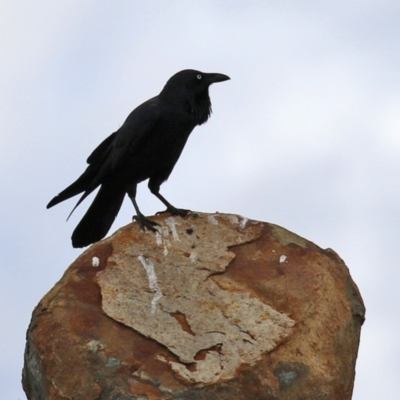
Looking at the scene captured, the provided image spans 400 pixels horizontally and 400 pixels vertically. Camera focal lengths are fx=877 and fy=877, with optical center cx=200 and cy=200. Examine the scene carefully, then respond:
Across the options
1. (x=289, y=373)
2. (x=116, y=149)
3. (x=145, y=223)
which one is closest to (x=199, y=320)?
(x=289, y=373)

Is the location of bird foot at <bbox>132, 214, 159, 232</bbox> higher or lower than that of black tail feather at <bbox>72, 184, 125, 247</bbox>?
lower

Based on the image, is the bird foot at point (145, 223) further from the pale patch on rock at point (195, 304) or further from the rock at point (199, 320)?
the pale patch on rock at point (195, 304)

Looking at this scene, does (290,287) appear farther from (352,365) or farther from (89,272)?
(89,272)

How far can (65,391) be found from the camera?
15.6ft

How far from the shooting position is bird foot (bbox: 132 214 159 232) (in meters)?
5.80

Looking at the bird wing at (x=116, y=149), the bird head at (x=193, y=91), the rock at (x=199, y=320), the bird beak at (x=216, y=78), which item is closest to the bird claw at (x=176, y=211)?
the rock at (x=199, y=320)

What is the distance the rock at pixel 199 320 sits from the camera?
481 centimetres

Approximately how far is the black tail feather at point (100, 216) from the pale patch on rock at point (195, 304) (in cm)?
134

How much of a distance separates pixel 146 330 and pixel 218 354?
1.47 ft

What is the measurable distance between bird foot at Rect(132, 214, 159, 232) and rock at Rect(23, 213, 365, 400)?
49 mm

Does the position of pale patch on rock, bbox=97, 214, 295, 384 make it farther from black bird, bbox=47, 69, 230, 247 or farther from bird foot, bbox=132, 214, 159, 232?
black bird, bbox=47, 69, 230, 247

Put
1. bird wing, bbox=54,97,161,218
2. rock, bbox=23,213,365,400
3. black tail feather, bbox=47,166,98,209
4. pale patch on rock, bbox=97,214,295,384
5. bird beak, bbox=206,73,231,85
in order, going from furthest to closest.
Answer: bird beak, bbox=206,73,231,85, black tail feather, bbox=47,166,98,209, bird wing, bbox=54,97,161,218, pale patch on rock, bbox=97,214,295,384, rock, bbox=23,213,365,400

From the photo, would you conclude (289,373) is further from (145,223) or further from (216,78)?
(216,78)

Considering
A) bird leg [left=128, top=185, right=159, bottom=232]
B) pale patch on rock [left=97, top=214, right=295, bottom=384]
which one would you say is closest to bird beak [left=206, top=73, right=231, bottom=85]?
bird leg [left=128, top=185, right=159, bottom=232]
